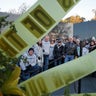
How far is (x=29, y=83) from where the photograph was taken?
4543 mm

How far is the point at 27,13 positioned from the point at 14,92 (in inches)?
39.5

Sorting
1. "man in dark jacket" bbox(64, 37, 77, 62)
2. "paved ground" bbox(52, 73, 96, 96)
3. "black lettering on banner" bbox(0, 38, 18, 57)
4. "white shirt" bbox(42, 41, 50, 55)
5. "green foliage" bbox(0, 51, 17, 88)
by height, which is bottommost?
"paved ground" bbox(52, 73, 96, 96)

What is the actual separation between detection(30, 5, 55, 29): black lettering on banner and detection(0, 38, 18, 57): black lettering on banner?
461 millimetres

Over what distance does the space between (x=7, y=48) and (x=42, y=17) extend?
1.81 ft

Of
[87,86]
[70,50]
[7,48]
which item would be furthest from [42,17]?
[70,50]

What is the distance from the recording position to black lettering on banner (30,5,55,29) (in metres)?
4.45

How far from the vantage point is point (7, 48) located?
4.44 meters

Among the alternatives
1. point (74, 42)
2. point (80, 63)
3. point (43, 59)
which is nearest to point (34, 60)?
point (43, 59)

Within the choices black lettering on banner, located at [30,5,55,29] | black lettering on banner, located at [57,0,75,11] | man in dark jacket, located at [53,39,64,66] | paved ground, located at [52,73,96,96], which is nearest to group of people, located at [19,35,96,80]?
man in dark jacket, located at [53,39,64,66]

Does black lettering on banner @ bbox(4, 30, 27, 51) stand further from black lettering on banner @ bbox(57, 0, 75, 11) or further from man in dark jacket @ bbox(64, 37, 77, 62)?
man in dark jacket @ bbox(64, 37, 77, 62)

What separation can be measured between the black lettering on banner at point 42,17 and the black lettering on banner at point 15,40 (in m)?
0.31

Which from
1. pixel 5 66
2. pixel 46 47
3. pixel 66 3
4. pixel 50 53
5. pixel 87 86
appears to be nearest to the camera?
pixel 5 66

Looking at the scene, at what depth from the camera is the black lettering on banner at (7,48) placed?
4430mm

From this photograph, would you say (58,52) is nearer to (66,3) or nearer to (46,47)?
(46,47)
